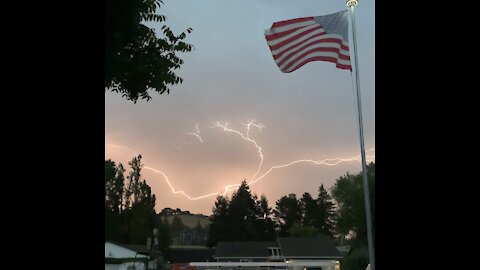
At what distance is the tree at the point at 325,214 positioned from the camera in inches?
3770

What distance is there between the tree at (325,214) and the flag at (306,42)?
88292mm

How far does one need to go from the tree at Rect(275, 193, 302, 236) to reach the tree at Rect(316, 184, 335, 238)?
13.2 feet

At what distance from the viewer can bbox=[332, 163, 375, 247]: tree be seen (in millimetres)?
59312

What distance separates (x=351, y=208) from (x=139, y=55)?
5532 centimetres

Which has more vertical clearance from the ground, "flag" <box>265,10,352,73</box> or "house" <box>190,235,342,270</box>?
"flag" <box>265,10,352,73</box>

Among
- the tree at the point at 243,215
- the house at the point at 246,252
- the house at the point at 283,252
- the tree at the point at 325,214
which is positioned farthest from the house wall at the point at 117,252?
the tree at the point at 325,214

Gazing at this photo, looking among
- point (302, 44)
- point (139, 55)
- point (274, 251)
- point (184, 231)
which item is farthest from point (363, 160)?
point (184, 231)

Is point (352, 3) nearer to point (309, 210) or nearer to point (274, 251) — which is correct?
point (274, 251)

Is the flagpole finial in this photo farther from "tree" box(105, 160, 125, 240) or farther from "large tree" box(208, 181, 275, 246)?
"large tree" box(208, 181, 275, 246)

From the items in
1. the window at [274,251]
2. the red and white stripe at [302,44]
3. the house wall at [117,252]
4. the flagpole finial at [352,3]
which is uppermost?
the flagpole finial at [352,3]

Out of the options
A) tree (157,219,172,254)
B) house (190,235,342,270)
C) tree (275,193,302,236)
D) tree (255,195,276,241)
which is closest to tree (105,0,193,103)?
house (190,235,342,270)

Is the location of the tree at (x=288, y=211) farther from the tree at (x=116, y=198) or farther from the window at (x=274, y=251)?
the tree at (x=116, y=198)
